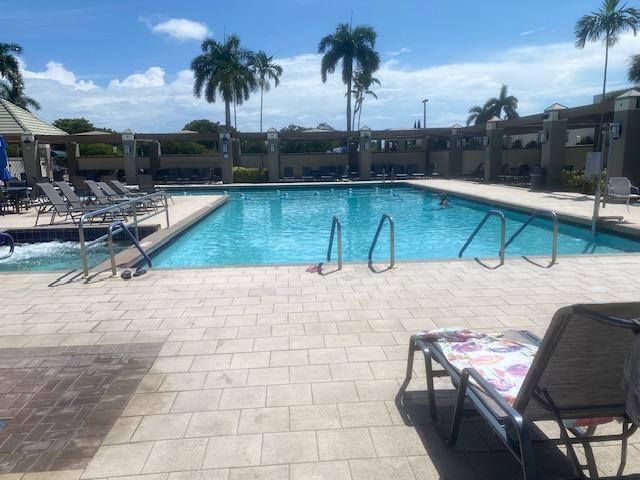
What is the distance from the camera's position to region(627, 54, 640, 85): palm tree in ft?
99.5

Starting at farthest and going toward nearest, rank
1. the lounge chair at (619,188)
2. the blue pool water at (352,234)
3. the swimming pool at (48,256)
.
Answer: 1. the lounge chair at (619,188)
2. the blue pool water at (352,234)
3. the swimming pool at (48,256)

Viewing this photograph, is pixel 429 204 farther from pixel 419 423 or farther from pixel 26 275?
pixel 419 423

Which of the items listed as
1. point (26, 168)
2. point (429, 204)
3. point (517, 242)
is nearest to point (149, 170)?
point (26, 168)

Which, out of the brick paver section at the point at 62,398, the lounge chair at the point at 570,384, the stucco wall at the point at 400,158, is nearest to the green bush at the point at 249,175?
the stucco wall at the point at 400,158

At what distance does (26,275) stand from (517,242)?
9.77 meters

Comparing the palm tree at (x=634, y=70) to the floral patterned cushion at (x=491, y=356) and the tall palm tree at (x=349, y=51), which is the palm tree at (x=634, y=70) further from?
the floral patterned cushion at (x=491, y=356)

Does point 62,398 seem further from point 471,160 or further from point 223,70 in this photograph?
point 223,70

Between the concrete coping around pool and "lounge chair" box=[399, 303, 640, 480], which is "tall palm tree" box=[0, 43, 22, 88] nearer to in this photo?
the concrete coping around pool

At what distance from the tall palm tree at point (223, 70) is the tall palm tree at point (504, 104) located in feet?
84.6

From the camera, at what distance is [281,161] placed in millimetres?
29000

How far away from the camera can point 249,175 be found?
26.7 m

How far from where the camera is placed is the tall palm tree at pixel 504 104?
46.6m

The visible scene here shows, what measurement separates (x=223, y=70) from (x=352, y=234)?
22.7 metres

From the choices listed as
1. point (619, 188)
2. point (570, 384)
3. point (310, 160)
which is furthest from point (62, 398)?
point (310, 160)
